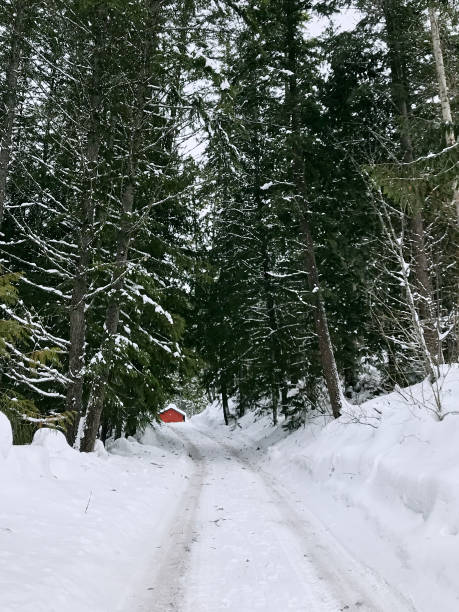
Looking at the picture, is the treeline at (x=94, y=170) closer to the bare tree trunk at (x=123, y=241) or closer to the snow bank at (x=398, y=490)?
the bare tree trunk at (x=123, y=241)

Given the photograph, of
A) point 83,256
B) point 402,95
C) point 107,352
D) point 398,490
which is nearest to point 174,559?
point 398,490

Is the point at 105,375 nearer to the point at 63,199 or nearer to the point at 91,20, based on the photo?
the point at 63,199

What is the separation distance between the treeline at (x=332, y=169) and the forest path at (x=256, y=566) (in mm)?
5368

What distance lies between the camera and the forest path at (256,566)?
361 cm

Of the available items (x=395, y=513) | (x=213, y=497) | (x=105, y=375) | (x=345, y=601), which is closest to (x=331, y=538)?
(x=395, y=513)

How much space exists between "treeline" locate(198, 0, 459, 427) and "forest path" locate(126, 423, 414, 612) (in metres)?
5.37

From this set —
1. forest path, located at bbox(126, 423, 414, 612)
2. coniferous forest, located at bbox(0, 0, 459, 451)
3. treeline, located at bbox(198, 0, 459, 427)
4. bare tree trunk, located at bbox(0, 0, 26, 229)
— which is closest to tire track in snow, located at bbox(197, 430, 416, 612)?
forest path, located at bbox(126, 423, 414, 612)

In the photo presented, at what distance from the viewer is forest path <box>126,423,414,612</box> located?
3609mm

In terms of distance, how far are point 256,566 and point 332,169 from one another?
12025 mm

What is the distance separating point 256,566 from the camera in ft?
14.5

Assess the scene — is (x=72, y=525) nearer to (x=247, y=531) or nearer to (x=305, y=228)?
(x=247, y=531)

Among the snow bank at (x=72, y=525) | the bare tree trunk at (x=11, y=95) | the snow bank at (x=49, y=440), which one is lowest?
the snow bank at (x=72, y=525)

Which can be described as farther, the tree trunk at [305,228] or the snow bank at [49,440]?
the tree trunk at [305,228]

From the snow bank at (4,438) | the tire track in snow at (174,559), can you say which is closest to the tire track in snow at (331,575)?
the tire track in snow at (174,559)
